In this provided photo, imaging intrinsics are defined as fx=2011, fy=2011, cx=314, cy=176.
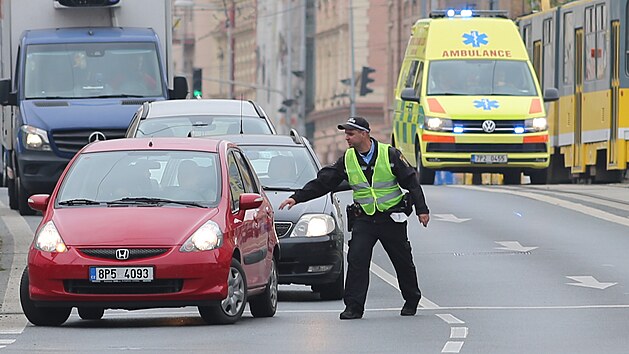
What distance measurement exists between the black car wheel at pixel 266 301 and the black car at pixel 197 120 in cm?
556

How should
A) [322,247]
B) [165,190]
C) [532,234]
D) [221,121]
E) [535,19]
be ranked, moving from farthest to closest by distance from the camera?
[535,19] → [532,234] → [221,121] → [322,247] → [165,190]

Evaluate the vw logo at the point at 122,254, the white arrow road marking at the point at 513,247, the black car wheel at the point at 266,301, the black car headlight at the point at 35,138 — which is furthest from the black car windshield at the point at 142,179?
the black car headlight at the point at 35,138

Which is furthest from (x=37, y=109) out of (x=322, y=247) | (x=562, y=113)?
(x=562, y=113)

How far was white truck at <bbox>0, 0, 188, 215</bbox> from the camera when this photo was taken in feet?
86.9

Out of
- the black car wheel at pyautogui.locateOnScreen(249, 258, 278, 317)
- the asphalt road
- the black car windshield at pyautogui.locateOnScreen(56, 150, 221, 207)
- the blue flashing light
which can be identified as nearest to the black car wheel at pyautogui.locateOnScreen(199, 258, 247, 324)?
the asphalt road

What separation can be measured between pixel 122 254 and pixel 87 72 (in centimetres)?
1314

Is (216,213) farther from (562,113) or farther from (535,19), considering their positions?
(535,19)

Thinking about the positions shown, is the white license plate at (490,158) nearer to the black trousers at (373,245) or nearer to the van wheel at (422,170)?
the van wheel at (422,170)

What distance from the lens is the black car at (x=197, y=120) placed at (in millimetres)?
21281

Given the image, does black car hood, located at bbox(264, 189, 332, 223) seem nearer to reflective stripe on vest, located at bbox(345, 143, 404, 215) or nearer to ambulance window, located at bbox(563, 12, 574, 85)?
reflective stripe on vest, located at bbox(345, 143, 404, 215)

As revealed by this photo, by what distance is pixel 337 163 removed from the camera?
51.3ft

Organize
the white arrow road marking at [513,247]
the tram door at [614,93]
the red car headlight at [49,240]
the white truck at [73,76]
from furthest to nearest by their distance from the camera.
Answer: the tram door at [614,93] → the white truck at [73,76] → the white arrow road marking at [513,247] → the red car headlight at [49,240]

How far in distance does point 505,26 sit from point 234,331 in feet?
73.3

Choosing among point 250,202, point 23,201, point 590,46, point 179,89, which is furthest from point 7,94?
point 590,46
